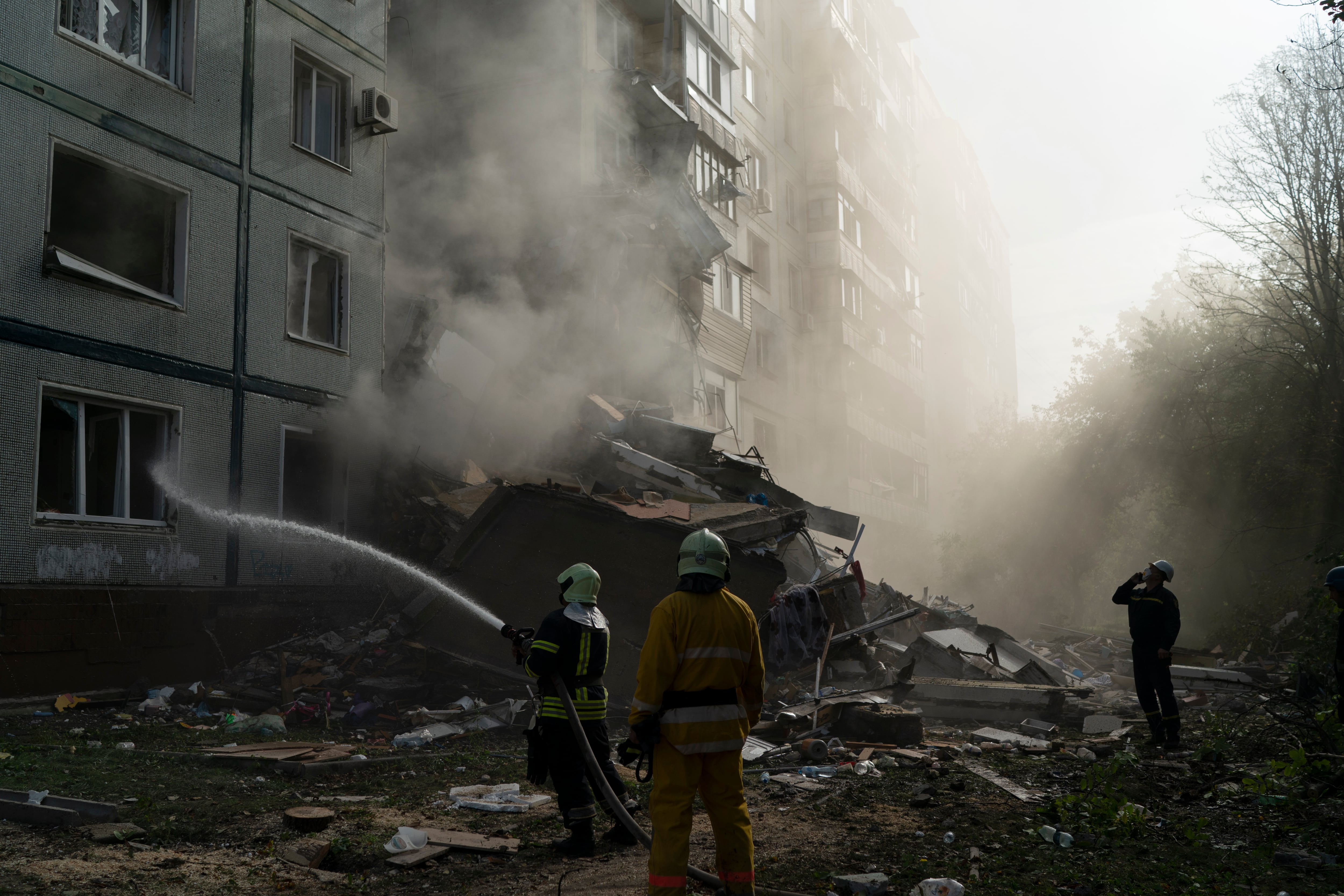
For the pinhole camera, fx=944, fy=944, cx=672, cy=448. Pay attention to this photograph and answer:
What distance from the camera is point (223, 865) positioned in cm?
449

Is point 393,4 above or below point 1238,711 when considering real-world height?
above

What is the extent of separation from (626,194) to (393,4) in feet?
20.0

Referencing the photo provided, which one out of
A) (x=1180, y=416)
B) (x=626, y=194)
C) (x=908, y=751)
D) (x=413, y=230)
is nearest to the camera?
(x=908, y=751)

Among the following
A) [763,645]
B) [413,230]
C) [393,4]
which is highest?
[393,4]

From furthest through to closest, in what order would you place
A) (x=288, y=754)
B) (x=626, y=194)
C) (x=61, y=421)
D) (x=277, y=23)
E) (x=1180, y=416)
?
(x=1180, y=416)
(x=626, y=194)
(x=277, y=23)
(x=61, y=421)
(x=288, y=754)

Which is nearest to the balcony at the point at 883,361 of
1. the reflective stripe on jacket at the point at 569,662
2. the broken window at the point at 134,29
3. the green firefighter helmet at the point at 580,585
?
the broken window at the point at 134,29

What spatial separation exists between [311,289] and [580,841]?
32.7 ft

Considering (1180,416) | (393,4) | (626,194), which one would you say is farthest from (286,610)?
(1180,416)

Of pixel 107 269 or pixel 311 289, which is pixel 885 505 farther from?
pixel 107 269

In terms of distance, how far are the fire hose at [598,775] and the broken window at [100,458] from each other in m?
6.67

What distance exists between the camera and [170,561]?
401 inches

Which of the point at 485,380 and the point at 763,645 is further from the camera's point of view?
the point at 485,380

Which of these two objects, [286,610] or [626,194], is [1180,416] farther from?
[286,610]

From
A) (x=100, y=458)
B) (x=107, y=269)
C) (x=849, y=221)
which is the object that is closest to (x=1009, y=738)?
(x=100, y=458)
